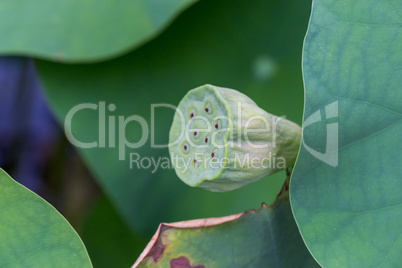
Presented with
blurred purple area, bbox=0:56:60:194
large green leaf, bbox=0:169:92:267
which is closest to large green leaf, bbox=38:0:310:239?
large green leaf, bbox=0:169:92:267

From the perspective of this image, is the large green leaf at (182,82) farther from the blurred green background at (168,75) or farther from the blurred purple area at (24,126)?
the blurred purple area at (24,126)

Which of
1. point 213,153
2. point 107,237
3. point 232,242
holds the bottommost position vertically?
point 107,237

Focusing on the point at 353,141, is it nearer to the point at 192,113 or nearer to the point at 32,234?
the point at 192,113

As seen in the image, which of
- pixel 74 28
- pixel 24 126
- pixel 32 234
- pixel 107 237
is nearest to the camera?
pixel 32 234

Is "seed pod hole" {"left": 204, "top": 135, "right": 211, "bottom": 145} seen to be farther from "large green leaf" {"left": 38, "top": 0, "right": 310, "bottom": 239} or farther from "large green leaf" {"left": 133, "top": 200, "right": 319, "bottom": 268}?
"large green leaf" {"left": 38, "top": 0, "right": 310, "bottom": 239}

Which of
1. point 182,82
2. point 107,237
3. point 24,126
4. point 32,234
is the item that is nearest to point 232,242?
point 32,234

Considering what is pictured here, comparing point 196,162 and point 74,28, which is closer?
point 196,162

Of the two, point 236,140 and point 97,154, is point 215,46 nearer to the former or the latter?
point 97,154

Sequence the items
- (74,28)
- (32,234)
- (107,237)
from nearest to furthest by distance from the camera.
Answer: (32,234) < (74,28) < (107,237)
